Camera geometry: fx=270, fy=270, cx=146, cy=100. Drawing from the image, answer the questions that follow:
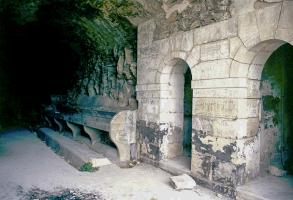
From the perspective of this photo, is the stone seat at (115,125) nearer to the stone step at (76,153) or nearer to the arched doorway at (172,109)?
Answer: the stone step at (76,153)

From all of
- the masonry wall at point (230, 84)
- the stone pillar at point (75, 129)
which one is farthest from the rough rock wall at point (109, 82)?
the masonry wall at point (230, 84)

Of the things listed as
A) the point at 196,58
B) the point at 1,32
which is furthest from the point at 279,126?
the point at 1,32

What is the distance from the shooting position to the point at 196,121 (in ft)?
15.6

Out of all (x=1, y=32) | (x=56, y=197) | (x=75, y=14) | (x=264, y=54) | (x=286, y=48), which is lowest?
(x=56, y=197)

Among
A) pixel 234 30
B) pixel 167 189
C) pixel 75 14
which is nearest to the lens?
pixel 234 30

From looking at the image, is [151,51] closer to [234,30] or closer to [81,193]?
[234,30]

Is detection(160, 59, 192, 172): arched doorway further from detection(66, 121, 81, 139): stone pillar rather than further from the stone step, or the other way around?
detection(66, 121, 81, 139): stone pillar

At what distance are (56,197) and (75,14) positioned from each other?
5.00m

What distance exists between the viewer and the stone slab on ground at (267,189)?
3.68 m

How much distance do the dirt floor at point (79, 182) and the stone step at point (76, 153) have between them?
0.63 ft

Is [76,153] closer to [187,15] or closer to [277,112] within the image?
[187,15]

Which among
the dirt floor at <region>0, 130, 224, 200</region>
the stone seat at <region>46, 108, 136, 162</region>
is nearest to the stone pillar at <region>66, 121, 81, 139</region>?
the stone seat at <region>46, 108, 136, 162</region>

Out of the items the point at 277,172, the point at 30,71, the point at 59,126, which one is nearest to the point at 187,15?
the point at 277,172

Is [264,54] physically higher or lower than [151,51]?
lower
